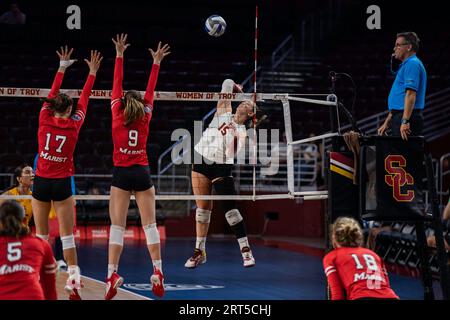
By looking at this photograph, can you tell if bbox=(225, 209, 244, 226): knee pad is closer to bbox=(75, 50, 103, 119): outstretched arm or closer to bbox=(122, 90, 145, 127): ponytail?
bbox=(122, 90, 145, 127): ponytail

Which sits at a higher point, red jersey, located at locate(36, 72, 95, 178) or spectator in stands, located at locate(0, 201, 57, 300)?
red jersey, located at locate(36, 72, 95, 178)

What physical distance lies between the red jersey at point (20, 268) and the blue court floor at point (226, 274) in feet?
13.6

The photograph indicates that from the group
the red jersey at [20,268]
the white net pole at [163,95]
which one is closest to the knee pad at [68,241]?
the white net pole at [163,95]

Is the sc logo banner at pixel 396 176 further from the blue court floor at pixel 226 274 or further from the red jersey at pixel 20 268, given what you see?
the red jersey at pixel 20 268

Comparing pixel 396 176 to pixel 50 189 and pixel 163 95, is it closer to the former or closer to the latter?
pixel 163 95

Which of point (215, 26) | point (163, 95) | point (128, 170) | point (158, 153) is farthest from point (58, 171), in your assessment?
point (158, 153)

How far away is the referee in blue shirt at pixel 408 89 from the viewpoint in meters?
8.66

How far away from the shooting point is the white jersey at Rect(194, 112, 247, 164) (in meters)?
9.80

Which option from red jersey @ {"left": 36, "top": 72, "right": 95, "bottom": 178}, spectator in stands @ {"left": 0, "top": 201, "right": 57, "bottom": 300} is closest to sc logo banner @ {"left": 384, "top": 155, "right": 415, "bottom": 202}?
red jersey @ {"left": 36, "top": 72, "right": 95, "bottom": 178}

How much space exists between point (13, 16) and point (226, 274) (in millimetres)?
11731

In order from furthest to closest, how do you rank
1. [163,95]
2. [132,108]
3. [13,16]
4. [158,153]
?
[13,16], [158,153], [163,95], [132,108]

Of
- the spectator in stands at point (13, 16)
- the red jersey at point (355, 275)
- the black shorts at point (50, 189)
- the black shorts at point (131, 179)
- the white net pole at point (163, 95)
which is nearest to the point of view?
the red jersey at point (355, 275)

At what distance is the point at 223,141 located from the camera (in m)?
9.85

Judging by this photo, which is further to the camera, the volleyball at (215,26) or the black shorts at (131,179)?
the volleyball at (215,26)
